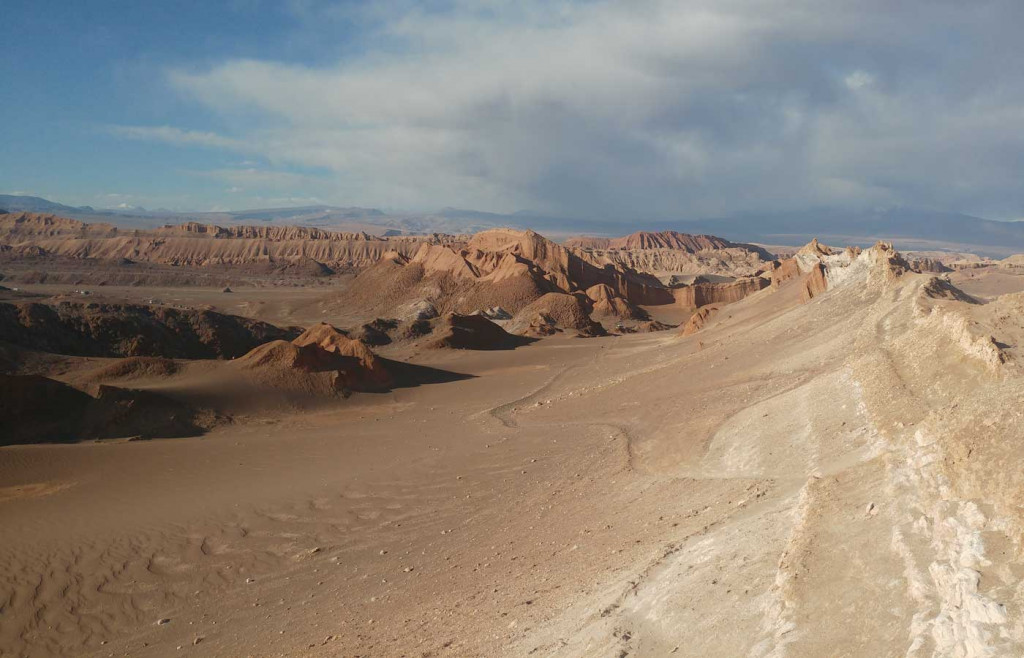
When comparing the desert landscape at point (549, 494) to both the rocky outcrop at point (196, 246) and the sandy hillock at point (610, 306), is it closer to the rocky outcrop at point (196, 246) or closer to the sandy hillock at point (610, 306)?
the sandy hillock at point (610, 306)

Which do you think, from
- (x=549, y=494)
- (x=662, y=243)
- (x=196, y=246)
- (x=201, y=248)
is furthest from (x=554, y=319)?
(x=662, y=243)

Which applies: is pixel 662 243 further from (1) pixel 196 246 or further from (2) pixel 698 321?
(2) pixel 698 321

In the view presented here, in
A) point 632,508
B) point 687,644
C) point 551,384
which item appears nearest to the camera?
point 687,644

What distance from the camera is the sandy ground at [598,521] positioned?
5.86 metres

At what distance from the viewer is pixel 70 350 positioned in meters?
29.6

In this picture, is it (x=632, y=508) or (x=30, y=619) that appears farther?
(x=632, y=508)

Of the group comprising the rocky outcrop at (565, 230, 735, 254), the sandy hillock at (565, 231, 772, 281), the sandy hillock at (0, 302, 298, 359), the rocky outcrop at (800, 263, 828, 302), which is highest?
the rocky outcrop at (565, 230, 735, 254)

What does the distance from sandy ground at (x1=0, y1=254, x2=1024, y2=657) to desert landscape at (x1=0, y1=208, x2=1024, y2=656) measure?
42mm

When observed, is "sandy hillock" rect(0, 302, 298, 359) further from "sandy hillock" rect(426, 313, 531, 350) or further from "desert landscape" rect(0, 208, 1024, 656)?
"sandy hillock" rect(426, 313, 531, 350)

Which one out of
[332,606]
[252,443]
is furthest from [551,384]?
[332,606]

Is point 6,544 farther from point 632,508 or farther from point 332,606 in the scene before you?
point 632,508

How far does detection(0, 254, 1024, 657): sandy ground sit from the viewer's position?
19.2 feet

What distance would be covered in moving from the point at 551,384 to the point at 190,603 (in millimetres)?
16638

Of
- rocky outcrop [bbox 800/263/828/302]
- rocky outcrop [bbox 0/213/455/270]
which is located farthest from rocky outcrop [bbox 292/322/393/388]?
rocky outcrop [bbox 0/213/455/270]
